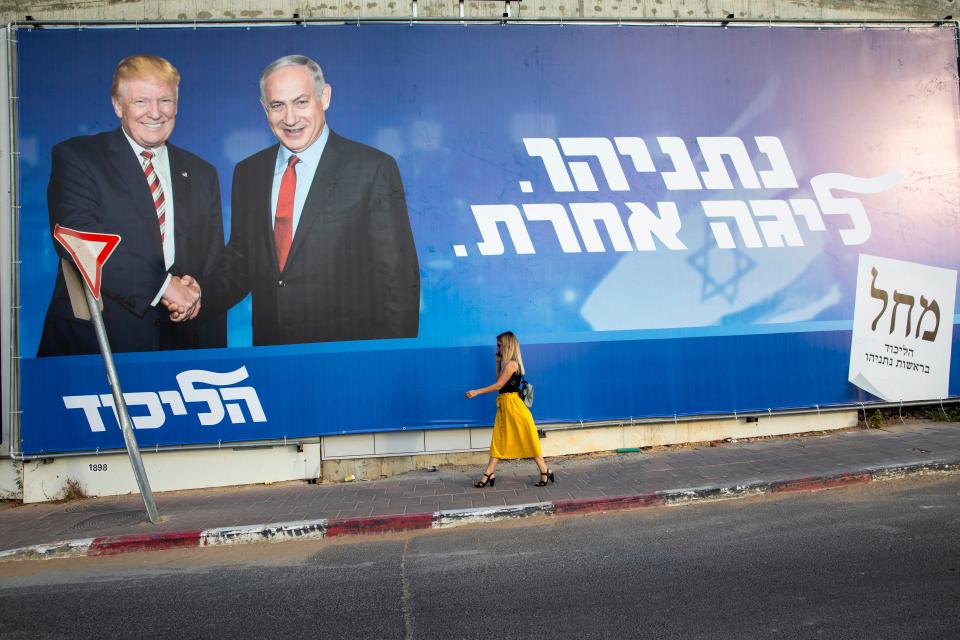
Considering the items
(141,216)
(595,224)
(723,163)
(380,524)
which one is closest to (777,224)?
(723,163)

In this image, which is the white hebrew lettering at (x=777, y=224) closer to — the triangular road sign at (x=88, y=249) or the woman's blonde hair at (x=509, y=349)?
the woman's blonde hair at (x=509, y=349)

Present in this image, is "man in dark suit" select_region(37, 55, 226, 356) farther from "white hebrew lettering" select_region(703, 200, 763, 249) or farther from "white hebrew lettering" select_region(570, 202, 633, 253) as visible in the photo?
"white hebrew lettering" select_region(703, 200, 763, 249)

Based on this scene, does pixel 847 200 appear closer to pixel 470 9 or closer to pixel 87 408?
pixel 470 9

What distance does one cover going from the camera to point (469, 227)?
26.9ft

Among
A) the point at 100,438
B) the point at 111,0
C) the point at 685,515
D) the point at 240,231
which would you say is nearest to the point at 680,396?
the point at 685,515

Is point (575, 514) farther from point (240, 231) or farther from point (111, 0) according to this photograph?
point (111, 0)

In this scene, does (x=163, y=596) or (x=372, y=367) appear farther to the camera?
(x=372, y=367)

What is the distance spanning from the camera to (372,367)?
26.3 feet

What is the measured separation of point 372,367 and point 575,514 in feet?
10.7

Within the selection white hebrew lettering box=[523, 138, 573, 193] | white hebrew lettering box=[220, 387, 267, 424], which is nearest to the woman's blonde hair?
white hebrew lettering box=[523, 138, 573, 193]

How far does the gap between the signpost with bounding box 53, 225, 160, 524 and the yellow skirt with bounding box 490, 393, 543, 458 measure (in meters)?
3.70

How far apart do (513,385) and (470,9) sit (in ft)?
17.7

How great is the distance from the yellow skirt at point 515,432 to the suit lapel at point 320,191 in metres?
3.45

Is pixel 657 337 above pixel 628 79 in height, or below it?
below
